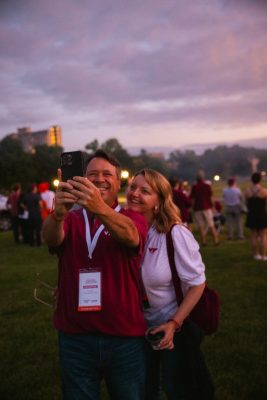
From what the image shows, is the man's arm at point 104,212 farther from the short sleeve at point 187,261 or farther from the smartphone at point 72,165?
the short sleeve at point 187,261

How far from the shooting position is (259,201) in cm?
1012

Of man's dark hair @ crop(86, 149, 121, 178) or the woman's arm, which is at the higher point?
man's dark hair @ crop(86, 149, 121, 178)

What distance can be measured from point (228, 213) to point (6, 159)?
4535 cm

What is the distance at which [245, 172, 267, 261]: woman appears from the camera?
32.8 ft

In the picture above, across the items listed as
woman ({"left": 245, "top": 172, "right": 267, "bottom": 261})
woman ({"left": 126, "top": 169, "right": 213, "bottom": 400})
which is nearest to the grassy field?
woman ({"left": 245, "top": 172, "right": 267, "bottom": 261})

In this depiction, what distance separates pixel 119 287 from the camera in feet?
7.54

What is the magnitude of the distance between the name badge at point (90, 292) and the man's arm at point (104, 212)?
0.26 metres

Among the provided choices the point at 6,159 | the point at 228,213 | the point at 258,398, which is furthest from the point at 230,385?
the point at 6,159

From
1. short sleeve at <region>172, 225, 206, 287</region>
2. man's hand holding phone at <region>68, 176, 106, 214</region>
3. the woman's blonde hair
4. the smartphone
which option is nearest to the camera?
man's hand holding phone at <region>68, 176, 106, 214</region>

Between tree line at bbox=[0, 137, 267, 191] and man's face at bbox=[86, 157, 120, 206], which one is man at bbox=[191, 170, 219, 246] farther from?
man's face at bbox=[86, 157, 120, 206]

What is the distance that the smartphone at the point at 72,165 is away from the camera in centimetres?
204

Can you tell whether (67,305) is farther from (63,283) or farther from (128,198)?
(128,198)

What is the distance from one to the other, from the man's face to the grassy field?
2.59 m

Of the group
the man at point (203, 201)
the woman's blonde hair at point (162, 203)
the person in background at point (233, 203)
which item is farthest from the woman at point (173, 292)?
the person in background at point (233, 203)
